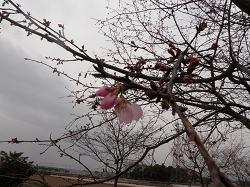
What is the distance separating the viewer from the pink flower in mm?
804

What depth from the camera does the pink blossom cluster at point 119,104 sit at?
71 cm

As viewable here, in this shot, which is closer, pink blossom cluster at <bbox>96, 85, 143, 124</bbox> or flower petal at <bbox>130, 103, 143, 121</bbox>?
pink blossom cluster at <bbox>96, 85, 143, 124</bbox>

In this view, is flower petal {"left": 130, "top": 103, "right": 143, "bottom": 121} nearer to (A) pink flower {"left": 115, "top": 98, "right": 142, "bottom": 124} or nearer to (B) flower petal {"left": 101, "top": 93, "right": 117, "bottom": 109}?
(A) pink flower {"left": 115, "top": 98, "right": 142, "bottom": 124}

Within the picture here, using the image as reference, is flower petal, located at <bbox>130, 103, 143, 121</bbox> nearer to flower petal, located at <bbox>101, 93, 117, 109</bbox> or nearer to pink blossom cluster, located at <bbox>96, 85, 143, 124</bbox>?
pink blossom cluster, located at <bbox>96, 85, 143, 124</bbox>

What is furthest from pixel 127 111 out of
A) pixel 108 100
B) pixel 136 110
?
pixel 108 100

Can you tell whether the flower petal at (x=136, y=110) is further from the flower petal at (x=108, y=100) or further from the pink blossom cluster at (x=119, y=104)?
the flower petal at (x=108, y=100)

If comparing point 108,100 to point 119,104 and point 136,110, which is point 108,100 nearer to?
point 119,104

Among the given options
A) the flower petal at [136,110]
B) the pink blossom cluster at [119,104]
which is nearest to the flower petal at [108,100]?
the pink blossom cluster at [119,104]

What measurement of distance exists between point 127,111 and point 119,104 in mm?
79

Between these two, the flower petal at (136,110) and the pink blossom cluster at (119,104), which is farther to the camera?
the flower petal at (136,110)

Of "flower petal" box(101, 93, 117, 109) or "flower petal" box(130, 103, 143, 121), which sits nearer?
"flower petal" box(101, 93, 117, 109)

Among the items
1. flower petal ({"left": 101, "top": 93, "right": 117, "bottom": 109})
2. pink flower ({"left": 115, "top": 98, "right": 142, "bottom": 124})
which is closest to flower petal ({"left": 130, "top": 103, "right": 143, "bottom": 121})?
pink flower ({"left": 115, "top": 98, "right": 142, "bottom": 124})

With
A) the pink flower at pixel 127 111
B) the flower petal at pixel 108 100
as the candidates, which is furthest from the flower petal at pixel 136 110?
the flower petal at pixel 108 100

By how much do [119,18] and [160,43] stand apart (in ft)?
3.72
